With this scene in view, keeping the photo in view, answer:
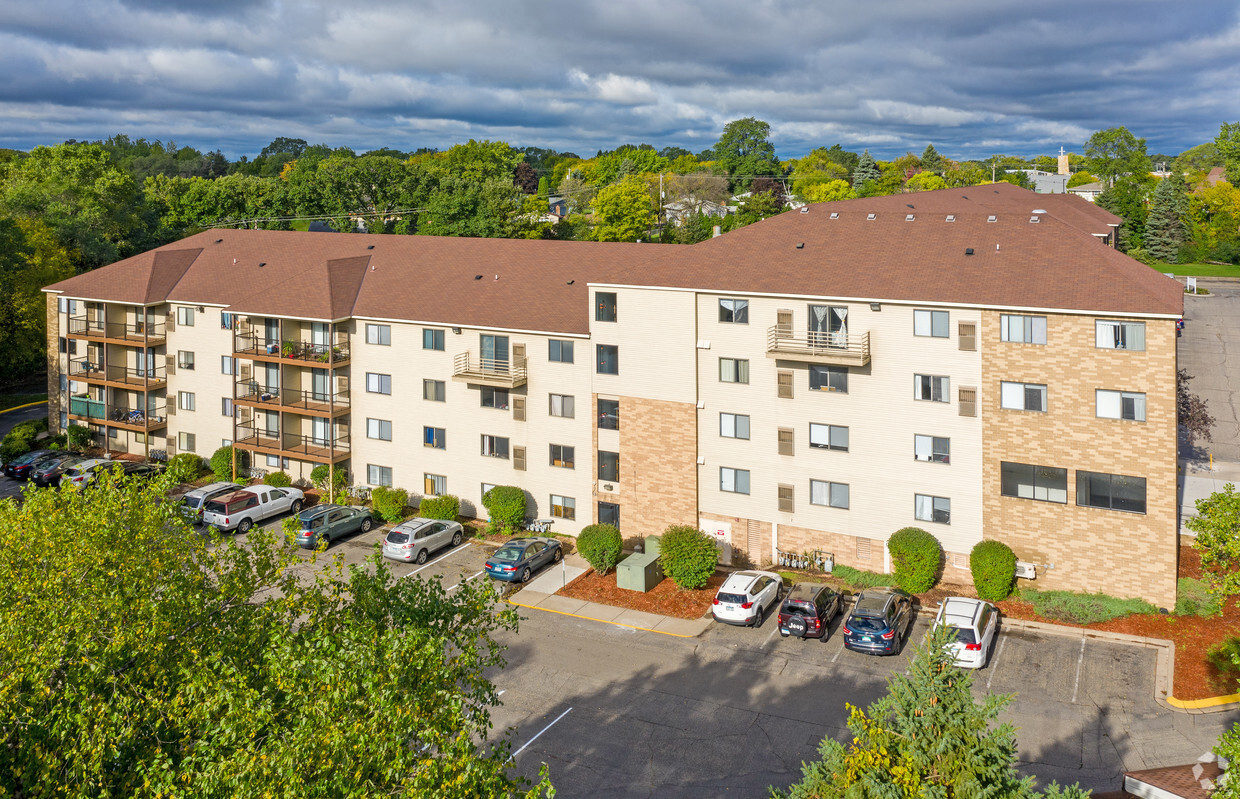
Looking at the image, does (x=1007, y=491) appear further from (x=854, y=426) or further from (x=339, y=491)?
(x=339, y=491)

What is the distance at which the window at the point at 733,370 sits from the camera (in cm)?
3797

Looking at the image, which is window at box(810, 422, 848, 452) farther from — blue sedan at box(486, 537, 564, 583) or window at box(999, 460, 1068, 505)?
blue sedan at box(486, 537, 564, 583)

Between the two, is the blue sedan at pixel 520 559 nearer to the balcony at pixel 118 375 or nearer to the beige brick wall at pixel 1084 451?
the beige brick wall at pixel 1084 451

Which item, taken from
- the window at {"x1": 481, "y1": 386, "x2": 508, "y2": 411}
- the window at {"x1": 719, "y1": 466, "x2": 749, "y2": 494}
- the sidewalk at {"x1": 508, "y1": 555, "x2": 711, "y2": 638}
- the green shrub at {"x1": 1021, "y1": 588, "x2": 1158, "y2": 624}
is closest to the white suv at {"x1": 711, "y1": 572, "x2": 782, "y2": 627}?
the sidewalk at {"x1": 508, "y1": 555, "x2": 711, "y2": 638}

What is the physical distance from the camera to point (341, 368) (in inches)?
1849

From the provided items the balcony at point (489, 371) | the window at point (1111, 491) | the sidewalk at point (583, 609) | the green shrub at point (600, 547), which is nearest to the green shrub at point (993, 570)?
the window at point (1111, 491)

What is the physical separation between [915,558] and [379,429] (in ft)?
87.3

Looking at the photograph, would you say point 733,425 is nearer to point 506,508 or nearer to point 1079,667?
point 506,508

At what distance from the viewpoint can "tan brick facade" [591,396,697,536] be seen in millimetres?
38938

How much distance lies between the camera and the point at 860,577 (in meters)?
35.9

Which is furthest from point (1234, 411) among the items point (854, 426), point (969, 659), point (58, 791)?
point (58, 791)

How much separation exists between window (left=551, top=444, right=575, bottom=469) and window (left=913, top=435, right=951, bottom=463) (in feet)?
48.9

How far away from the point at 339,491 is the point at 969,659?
30984mm

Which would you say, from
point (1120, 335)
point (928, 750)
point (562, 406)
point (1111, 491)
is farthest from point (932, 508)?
point (928, 750)
